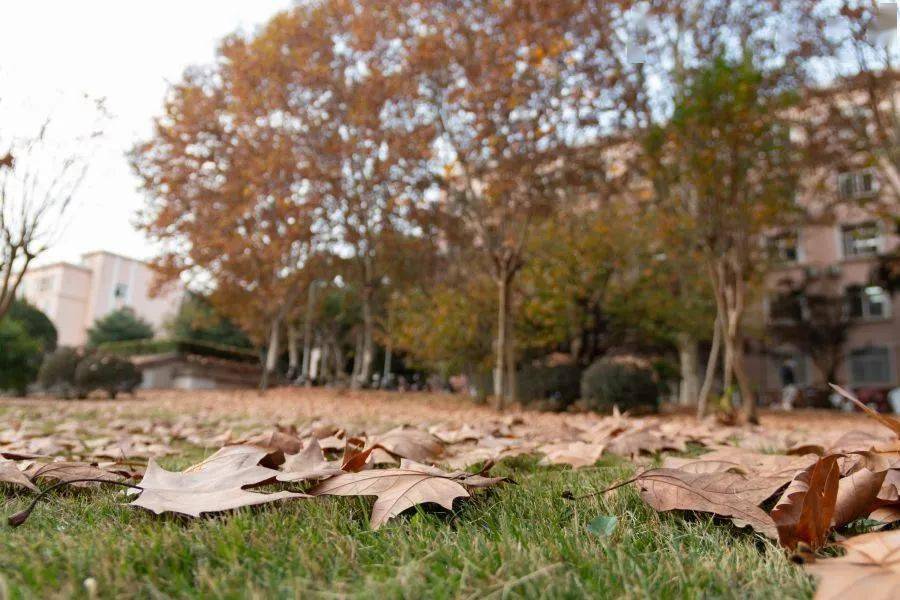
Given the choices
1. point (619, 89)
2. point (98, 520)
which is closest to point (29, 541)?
point (98, 520)

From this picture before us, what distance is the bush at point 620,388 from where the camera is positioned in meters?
10.5

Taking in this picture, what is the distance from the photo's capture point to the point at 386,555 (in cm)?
104

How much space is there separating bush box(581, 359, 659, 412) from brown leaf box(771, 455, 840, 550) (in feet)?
A: 31.6

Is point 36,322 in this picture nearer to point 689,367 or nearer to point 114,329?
point 114,329

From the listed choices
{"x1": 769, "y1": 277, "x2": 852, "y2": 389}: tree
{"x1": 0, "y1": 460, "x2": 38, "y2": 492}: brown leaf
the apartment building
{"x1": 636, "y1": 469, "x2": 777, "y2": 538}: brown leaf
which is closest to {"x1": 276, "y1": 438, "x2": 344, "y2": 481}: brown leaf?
{"x1": 0, "y1": 460, "x2": 38, "y2": 492}: brown leaf

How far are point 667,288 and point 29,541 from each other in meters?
14.2

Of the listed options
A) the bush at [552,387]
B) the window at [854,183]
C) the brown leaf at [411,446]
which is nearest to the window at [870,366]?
the window at [854,183]

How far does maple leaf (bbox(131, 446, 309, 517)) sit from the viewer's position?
3.93 ft

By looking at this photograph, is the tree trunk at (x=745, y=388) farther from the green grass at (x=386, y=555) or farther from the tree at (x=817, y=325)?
the tree at (x=817, y=325)

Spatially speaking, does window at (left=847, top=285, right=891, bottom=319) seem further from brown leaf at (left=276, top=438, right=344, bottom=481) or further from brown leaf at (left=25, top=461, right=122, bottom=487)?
brown leaf at (left=25, top=461, right=122, bottom=487)

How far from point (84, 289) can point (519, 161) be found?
50.4 metres

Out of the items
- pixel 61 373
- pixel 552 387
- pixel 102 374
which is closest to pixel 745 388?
pixel 552 387

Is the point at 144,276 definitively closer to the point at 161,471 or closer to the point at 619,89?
the point at 619,89

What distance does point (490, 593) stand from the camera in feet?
2.72
